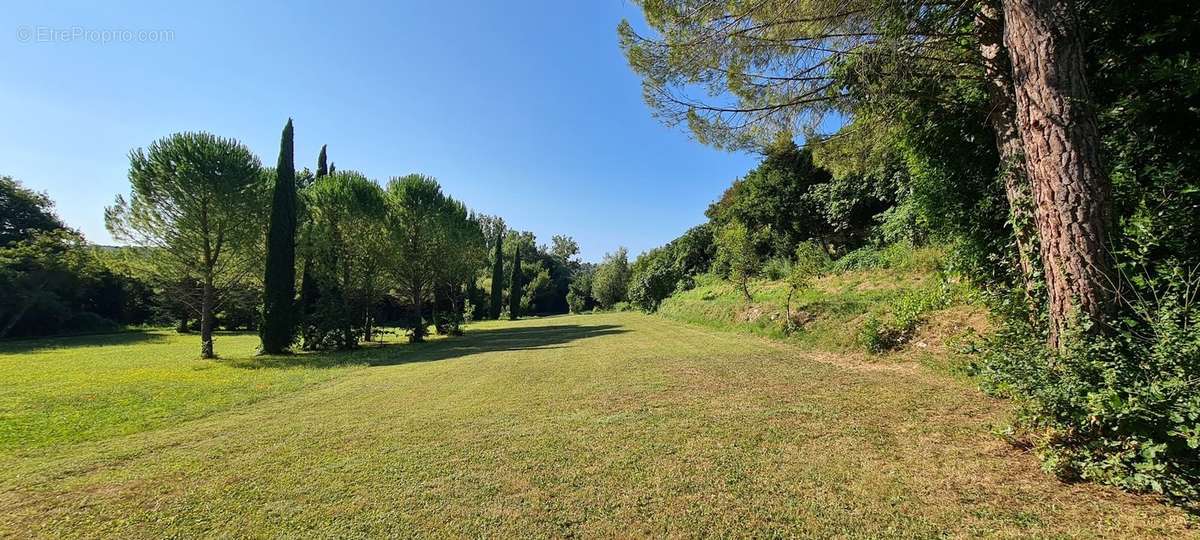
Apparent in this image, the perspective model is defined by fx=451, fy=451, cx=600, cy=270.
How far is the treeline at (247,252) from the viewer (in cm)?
1382

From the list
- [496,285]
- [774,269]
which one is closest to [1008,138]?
[774,269]

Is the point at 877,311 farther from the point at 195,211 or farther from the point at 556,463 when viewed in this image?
the point at 195,211

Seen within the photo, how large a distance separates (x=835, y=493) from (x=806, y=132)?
5.31 metres

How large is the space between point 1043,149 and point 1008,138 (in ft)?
2.98

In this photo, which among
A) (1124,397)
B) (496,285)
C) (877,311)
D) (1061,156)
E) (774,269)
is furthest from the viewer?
(496,285)

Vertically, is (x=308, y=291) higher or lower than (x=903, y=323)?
higher

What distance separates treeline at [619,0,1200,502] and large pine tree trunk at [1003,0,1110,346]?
0.03ft

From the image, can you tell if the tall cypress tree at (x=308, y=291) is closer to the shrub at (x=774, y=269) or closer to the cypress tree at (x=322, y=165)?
the cypress tree at (x=322, y=165)

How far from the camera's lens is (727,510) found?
9.51 feet

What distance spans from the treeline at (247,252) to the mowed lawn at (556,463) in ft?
25.7

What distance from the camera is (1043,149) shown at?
134 inches

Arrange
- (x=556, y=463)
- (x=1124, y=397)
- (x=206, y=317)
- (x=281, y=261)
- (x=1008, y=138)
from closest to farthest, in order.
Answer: (x=1124, y=397), (x=556, y=463), (x=1008, y=138), (x=206, y=317), (x=281, y=261)

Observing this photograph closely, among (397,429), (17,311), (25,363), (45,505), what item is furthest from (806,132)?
(17,311)

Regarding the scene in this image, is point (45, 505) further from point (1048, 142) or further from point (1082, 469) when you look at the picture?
point (1048, 142)
